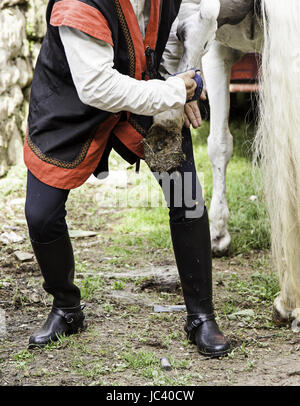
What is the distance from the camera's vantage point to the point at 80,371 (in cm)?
219

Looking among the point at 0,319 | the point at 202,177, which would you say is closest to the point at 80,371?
the point at 0,319

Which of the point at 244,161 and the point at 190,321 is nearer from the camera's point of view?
the point at 190,321

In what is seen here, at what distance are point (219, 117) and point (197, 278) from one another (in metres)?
1.45

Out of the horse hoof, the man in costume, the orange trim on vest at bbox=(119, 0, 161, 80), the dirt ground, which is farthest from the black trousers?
the horse hoof

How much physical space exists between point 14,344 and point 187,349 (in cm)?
66

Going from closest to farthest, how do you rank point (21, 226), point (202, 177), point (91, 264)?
point (91, 264) → point (21, 226) → point (202, 177)

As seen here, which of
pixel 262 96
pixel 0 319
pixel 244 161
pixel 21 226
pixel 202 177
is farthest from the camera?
pixel 244 161

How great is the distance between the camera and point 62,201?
2320mm

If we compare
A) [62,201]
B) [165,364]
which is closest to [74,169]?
[62,201]

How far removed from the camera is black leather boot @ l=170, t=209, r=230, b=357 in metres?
2.37

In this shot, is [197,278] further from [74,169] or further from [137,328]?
[74,169]

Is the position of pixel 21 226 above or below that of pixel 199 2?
below

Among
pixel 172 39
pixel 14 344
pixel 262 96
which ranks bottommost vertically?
pixel 14 344
